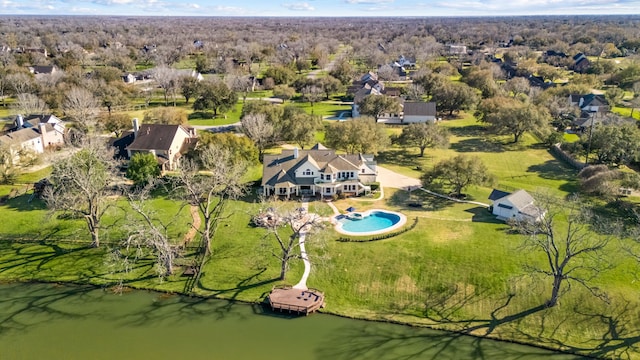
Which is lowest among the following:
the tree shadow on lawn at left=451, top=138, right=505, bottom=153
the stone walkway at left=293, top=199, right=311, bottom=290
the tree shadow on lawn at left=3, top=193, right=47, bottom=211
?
the stone walkway at left=293, top=199, right=311, bottom=290

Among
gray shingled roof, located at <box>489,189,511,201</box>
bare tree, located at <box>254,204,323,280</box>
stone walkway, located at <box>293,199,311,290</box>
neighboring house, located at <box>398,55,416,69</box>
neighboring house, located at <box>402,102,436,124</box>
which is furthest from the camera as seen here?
neighboring house, located at <box>398,55,416,69</box>

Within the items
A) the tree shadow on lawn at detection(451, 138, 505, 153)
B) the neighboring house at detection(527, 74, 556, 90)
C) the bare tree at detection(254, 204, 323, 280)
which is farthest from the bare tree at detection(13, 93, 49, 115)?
the neighboring house at detection(527, 74, 556, 90)

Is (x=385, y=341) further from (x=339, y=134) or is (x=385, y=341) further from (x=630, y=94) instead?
(x=630, y=94)

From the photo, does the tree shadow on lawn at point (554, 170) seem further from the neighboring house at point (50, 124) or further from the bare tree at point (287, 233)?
the neighboring house at point (50, 124)

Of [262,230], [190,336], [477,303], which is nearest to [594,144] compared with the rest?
[477,303]

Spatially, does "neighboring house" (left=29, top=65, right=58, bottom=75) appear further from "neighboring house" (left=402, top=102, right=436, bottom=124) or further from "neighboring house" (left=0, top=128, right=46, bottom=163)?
"neighboring house" (left=402, top=102, right=436, bottom=124)

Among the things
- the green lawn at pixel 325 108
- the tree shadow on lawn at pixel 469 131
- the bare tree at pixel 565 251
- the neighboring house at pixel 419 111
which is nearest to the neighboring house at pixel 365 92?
the green lawn at pixel 325 108
